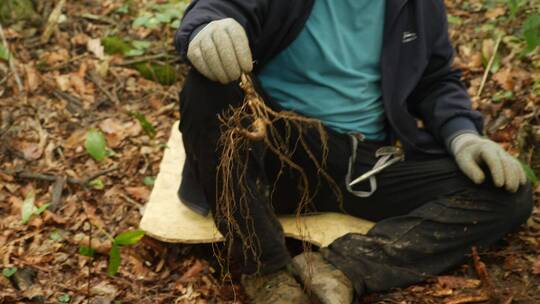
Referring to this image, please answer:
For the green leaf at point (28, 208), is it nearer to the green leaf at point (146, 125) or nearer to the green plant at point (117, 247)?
the green plant at point (117, 247)

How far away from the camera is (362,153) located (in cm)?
299

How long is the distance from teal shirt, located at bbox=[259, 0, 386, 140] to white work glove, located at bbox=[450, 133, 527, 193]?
1.59ft

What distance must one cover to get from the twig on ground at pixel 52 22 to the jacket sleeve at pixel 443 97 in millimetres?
2797

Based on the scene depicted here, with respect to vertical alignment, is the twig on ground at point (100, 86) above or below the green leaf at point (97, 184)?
above

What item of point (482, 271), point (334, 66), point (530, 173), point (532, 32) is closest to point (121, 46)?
point (334, 66)

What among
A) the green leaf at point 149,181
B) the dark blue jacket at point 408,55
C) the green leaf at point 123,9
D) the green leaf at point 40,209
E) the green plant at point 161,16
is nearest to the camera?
the dark blue jacket at point 408,55

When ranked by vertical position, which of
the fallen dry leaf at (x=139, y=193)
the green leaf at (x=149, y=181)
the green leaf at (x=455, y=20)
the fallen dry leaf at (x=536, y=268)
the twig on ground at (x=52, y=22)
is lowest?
the fallen dry leaf at (x=536, y=268)

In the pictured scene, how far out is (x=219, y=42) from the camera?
218 cm

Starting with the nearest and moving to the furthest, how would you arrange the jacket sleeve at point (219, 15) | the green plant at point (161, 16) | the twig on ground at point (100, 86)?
the jacket sleeve at point (219, 15) < the twig on ground at point (100, 86) < the green plant at point (161, 16)

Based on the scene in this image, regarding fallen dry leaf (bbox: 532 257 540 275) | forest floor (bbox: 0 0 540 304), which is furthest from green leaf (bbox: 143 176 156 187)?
fallen dry leaf (bbox: 532 257 540 275)

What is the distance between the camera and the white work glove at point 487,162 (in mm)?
2789

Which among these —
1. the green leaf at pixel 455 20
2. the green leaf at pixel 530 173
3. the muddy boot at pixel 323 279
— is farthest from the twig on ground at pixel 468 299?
the green leaf at pixel 455 20

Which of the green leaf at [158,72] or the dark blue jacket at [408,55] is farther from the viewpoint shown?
the green leaf at [158,72]

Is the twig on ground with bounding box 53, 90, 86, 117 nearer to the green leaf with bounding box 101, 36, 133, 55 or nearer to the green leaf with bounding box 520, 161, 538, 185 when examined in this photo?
the green leaf with bounding box 101, 36, 133, 55
